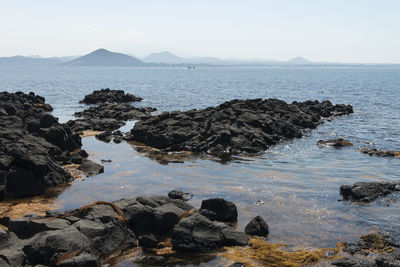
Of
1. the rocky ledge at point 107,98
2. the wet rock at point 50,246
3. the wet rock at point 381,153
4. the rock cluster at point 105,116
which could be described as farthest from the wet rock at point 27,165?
the rocky ledge at point 107,98

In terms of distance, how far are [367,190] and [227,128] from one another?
53.5ft

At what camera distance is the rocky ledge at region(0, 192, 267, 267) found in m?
12.6

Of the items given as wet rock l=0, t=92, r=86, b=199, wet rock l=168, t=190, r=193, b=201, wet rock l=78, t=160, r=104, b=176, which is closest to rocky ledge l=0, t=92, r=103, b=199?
wet rock l=0, t=92, r=86, b=199

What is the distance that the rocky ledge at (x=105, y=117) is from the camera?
41.7m

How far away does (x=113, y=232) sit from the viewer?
47.9 ft

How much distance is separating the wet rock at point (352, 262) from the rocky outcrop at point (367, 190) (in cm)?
711

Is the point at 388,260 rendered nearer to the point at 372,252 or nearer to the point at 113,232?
the point at 372,252

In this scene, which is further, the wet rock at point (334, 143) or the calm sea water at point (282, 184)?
the wet rock at point (334, 143)

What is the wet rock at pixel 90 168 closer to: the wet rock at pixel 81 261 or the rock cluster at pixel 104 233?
the rock cluster at pixel 104 233

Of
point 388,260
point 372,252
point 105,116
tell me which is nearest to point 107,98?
point 105,116

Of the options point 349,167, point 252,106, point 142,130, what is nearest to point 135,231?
point 349,167

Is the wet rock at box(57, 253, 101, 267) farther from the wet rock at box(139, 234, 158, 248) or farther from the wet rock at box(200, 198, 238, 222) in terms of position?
the wet rock at box(200, 198, 238, 222)

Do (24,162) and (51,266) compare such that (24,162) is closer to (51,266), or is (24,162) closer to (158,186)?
(158,186)

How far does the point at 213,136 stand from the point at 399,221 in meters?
18.1
